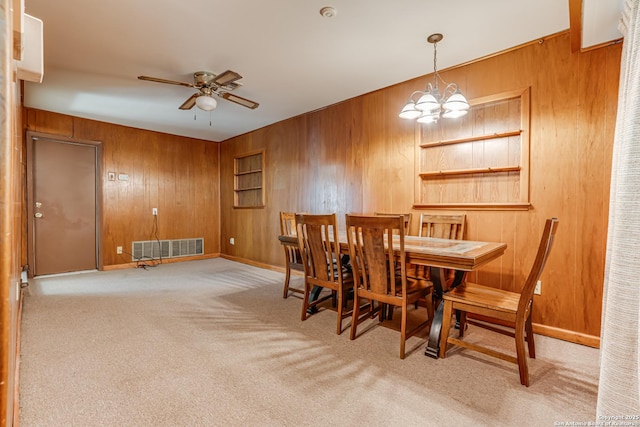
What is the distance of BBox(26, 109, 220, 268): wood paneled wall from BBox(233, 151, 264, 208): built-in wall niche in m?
0.64

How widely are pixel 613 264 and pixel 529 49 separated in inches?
95.6

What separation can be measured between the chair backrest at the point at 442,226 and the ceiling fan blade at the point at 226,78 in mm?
2227

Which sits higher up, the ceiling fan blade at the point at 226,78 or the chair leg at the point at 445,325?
the ceiling fan blade at the point at 226,78

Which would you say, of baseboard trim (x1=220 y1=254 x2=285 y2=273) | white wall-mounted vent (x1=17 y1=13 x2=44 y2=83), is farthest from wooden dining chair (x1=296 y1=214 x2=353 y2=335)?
baseboard trim (x1=220 y1=254 x2=285 y2=273)

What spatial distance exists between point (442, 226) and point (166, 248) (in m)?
4.73

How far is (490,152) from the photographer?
2.72 m

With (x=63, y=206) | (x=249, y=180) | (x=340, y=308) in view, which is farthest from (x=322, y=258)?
(x=63, y=206)

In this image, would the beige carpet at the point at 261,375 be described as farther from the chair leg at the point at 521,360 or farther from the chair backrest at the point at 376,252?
the chair backrest at the point at 376,252

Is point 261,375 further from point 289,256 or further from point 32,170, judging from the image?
point 32,170

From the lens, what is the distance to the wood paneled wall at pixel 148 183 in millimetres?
4699

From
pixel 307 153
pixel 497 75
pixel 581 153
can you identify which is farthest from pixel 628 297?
pixel 307 153

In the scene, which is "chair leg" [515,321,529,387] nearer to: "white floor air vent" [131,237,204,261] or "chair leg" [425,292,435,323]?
"chair leg" [425,292,435,323]

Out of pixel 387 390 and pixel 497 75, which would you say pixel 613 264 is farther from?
pixel 497 75

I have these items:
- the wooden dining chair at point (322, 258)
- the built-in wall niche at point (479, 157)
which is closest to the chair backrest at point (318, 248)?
the wooden dining chair at point (322, 258)
